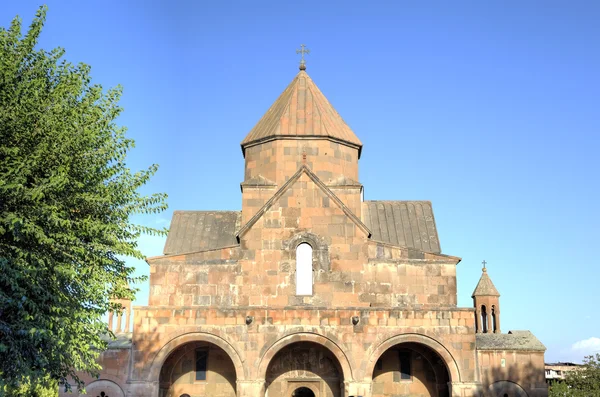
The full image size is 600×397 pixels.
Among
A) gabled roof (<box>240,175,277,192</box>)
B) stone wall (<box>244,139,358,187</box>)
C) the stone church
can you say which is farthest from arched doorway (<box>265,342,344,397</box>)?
stone wall (<box>244,139,358,187</box>)

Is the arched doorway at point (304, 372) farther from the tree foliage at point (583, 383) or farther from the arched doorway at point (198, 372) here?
the tree foliage at point (583, 383)

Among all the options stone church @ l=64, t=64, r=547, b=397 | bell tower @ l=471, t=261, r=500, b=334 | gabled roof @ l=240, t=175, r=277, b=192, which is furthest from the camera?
bell tower @ l=471, t=261, r=500, b=334

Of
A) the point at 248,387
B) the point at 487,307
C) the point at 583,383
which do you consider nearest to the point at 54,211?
the point at 248,387

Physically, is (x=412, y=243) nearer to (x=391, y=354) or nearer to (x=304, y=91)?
(x=391, y=354)

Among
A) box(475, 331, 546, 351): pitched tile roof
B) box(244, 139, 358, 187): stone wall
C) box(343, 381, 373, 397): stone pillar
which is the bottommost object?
box(343, 381, 373, 397): stone pillar

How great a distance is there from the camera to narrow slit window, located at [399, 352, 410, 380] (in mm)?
18375

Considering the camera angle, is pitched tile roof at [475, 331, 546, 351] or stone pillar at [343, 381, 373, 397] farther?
pitched tile roof at [475, 331, 546, 351]

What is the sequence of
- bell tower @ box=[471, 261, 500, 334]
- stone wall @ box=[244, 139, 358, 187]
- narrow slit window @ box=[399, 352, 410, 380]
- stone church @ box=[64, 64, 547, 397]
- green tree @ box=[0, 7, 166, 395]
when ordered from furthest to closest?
1. bell tower @ box=[471, 261, 500, 334]
2. stone wall @ box=[244, 139, 358, 187]
3. narrow slit window @ box=[399, 352, 410, 380]
4. stone church @ box=[64, 64, 547, 397]
5. green tree @ box=[0, 7, 166, 395]

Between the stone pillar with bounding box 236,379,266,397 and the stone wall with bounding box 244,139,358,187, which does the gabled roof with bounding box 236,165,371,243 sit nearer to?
the stone wall with bounding box 244,139,358,187

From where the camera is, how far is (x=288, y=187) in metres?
18.7

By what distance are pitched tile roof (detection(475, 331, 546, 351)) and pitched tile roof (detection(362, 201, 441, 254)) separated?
2849mm

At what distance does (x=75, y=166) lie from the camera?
40.4 ft

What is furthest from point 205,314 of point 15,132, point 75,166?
point 15,132

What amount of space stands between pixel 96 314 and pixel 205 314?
15.9ft
